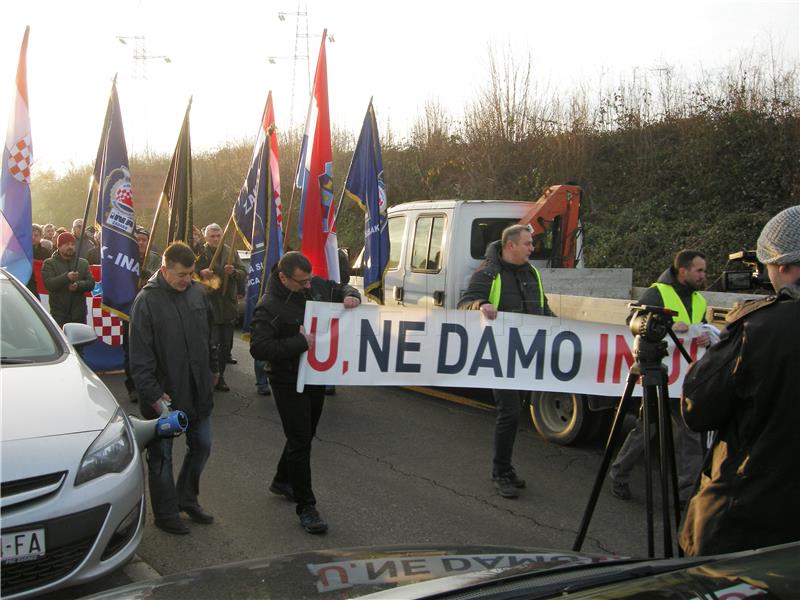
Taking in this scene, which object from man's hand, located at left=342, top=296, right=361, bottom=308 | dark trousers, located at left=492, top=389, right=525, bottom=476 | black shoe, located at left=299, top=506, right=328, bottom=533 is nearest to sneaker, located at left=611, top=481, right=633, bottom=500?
dark trousers, located at left=492, top=389, right=525, bottom=476

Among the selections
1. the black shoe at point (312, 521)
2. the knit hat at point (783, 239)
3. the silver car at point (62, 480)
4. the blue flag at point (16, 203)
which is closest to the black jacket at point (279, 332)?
the black shoe at point (312, 521)

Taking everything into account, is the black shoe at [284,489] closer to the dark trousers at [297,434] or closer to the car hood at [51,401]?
the dark trousers at [297,434]

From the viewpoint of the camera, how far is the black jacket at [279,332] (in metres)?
4.65

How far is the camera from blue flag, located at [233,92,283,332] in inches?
294

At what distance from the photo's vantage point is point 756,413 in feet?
8.05

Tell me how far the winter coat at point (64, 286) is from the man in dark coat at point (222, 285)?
1355 mm

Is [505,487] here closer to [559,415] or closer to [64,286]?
[559,415]

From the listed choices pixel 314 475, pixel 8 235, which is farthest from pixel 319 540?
pixel 8 235

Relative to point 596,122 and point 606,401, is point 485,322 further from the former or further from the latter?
point 596,122

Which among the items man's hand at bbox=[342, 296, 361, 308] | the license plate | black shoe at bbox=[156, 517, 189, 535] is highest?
man's hand at bbox=[342, 296, 361, 308]

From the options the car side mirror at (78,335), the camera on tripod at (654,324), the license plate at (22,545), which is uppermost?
the camera on tripod at (654,324)

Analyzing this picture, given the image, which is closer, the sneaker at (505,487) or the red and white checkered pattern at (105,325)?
the sneaker at (505,487)

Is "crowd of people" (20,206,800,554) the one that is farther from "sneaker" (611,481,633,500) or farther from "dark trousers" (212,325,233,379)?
"dark trousers" (212,325,233,379)

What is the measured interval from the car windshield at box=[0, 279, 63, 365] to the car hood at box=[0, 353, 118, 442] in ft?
0.49
